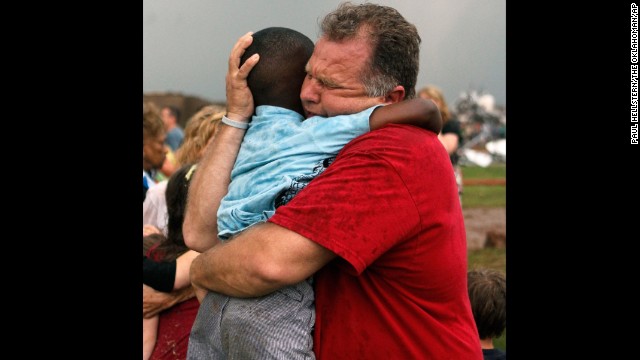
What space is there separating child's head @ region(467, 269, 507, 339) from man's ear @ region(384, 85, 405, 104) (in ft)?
6.95

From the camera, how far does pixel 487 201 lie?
17500 mm

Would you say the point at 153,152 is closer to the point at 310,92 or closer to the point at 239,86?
the point at 239,86

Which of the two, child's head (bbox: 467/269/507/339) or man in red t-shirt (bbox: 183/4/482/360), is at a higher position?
man in red t-shirt (bbox: 183/4/482/360)

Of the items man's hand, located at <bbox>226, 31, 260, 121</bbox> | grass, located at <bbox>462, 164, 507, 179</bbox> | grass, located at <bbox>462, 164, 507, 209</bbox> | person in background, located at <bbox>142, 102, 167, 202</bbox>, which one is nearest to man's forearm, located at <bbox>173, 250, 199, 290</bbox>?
man's hand, located at <bbox>226, 31, 260, 121</bbox>

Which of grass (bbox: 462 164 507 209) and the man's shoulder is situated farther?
grass (bbox: 462 164 507 209)

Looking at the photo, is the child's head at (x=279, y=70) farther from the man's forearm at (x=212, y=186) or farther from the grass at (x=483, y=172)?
the grass at (x=483, y=172)

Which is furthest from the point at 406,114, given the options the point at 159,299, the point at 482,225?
the point at 482,225

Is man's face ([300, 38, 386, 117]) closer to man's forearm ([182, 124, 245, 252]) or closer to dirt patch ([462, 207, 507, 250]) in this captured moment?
man's forearm ([182, 124, 245, 252])

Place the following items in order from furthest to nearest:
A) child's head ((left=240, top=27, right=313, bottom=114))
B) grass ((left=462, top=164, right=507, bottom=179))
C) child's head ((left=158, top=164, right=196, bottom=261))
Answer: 1. grass ((left=462, top=164, right=507, bottom=179))
2. child's head ((left=158, top=164, right=196, bottom=261))
3. child's head ((left=240, top=27, right=313, bottom=114))

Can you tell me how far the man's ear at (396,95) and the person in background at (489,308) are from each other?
212 centimetres

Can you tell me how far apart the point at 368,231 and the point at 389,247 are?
9 cm

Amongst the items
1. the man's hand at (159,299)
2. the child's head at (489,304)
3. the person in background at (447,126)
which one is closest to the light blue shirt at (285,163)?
the man's hand at (159,299)

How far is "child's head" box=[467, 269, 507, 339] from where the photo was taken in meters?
4.12
